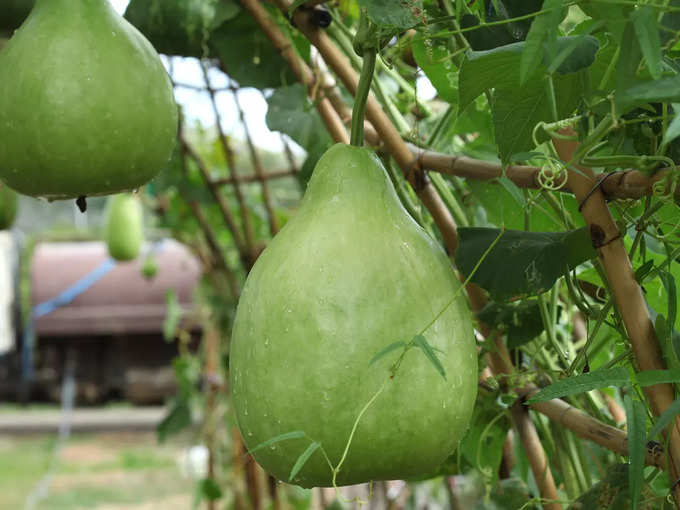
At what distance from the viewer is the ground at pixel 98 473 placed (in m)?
3.63

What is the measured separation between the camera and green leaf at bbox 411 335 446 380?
1.22 ft

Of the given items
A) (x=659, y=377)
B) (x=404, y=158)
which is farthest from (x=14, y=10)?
(x=659, y=377)

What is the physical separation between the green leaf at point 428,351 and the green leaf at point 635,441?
8cm

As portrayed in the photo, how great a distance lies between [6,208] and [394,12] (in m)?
1.14

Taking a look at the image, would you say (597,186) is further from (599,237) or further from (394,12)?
(394,12)

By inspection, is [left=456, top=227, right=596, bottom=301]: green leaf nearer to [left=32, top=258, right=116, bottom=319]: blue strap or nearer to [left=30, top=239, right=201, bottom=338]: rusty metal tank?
[left=30, top=239, right=201, bottom=338]: rusty metal tank

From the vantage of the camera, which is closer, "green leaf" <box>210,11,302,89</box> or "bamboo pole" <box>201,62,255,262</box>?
"green leaf" <box>210,11,302,89</box>

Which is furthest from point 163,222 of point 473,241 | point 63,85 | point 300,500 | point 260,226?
point 473,241

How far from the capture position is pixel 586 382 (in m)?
0.38

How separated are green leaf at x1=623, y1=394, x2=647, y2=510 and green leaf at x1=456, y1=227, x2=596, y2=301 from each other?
0.11 meters

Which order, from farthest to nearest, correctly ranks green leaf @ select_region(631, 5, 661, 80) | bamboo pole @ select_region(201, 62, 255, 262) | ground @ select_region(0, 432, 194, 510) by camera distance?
ground @ select_region(0, 432, 194, 510) < bamboo pole @ select_region(201, 62, 255, 262) < green leaf @ select_region(631, 5, 661, 80)

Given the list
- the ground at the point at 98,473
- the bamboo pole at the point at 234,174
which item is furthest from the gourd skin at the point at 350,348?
the ground at the point at 98,473

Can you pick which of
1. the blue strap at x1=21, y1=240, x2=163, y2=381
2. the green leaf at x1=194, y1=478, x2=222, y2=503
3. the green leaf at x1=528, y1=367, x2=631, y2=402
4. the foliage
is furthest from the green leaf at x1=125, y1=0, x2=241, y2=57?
the blue strap at x1=21, y1=240, x2=163, y2=381

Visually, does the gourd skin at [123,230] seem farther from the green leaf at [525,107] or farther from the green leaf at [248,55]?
the green leaf at [525,107]
